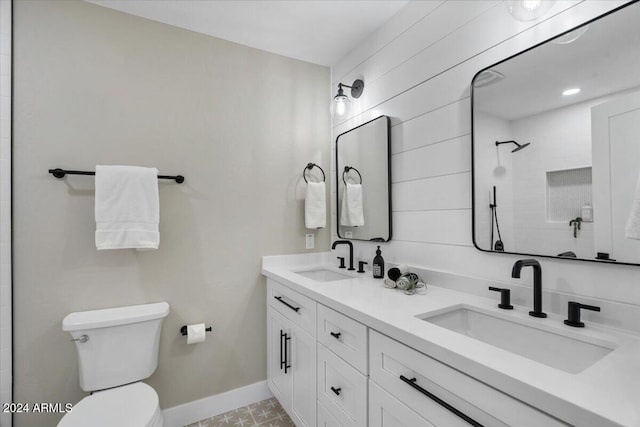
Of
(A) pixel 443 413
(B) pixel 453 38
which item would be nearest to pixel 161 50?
(B) pixel 453 38

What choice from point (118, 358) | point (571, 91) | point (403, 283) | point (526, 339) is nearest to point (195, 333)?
point (118, 358)

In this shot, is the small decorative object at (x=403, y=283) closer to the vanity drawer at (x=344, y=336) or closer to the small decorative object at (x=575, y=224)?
the vanity drawer at (x=344, y=336)

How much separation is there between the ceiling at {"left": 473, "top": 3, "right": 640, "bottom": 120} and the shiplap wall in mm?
62

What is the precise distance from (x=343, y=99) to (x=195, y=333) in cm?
173

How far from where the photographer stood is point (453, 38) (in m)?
1.50

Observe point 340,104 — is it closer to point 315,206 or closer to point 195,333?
point 315,206

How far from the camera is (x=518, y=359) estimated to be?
0.78 m

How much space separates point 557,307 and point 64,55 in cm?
259

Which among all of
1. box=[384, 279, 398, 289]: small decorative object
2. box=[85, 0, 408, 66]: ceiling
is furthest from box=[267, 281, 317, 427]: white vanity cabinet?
box=[85, 0, 408, 66]: ceiling

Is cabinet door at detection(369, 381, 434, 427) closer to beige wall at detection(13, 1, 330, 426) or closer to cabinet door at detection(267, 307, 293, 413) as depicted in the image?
cabinet door at detection(267, 307, 293, 413)

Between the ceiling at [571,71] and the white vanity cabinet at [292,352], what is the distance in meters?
1.21

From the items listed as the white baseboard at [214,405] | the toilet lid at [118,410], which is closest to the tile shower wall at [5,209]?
the toilet lid at [118,410]

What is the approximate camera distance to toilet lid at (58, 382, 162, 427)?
125cm

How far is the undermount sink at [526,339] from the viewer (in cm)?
93
